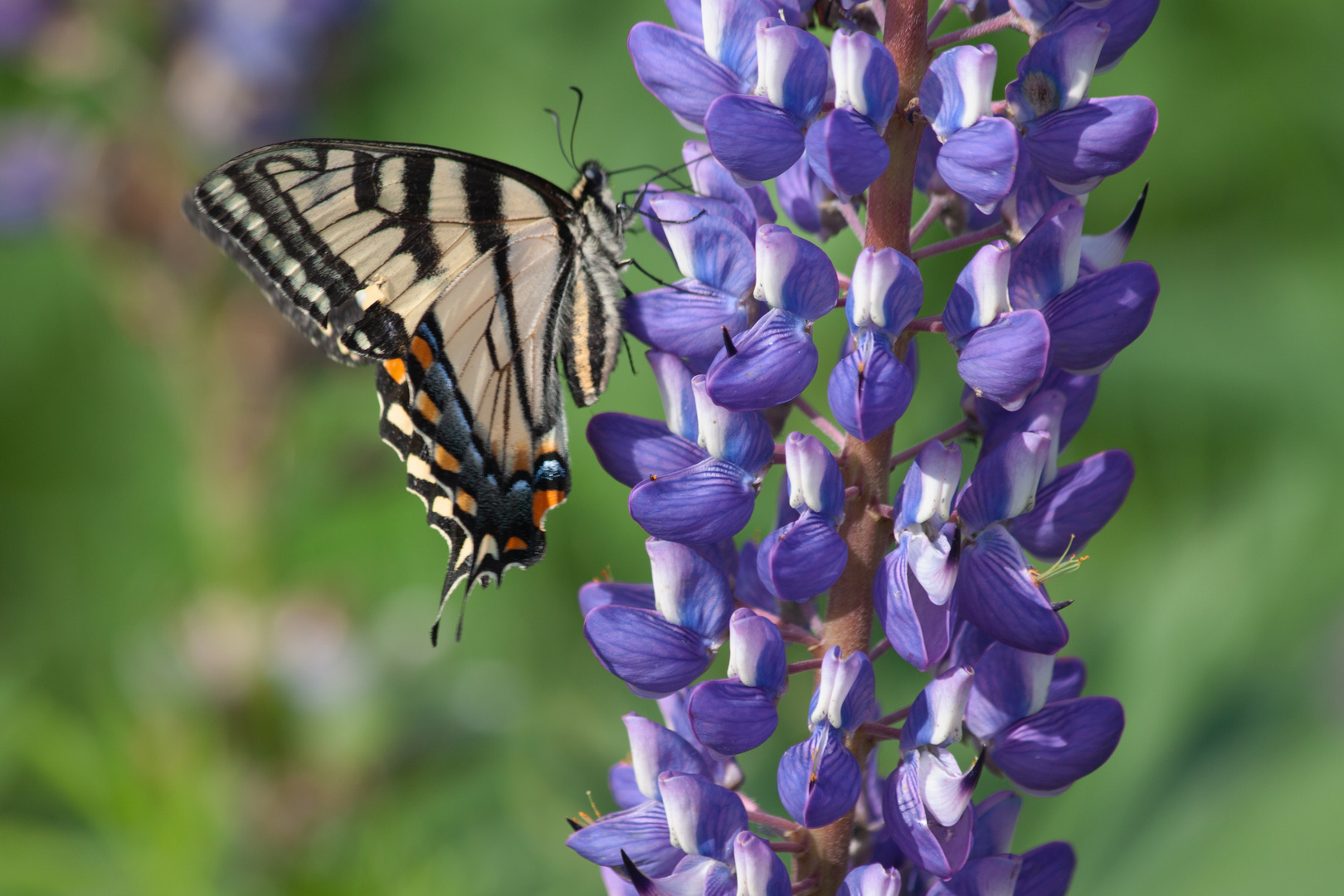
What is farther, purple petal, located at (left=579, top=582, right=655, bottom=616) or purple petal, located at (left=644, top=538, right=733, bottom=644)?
purple petal, located at (left=579, top=582, right=655, bottom=616)

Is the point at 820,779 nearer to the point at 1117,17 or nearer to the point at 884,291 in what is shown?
the point at 884,291

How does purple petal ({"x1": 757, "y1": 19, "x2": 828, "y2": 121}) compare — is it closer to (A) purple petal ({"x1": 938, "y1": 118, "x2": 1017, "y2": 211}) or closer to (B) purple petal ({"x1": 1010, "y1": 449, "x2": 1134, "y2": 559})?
(A) purple petal ({"x1": 938, "y1": 118, "x2": 1017, "y2": 211})

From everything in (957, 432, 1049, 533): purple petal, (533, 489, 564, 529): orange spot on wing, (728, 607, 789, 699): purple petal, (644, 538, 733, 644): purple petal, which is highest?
(533, 489, 564, 529): orange spot on wing

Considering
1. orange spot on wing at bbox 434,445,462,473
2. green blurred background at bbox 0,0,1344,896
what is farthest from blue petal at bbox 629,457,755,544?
green blurred background at bbox 0,0,1344,896

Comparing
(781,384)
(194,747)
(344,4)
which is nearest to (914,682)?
(781,384)

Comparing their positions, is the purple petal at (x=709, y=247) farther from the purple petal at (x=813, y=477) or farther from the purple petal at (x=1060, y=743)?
the purple petal at (x=1060, y=743)

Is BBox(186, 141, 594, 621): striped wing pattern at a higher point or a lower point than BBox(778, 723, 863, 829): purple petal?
higher

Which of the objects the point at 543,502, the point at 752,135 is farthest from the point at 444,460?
the point at 752,135
